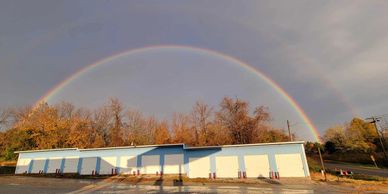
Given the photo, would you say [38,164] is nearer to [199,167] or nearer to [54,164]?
[54,164]

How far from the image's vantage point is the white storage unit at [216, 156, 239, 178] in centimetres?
2714

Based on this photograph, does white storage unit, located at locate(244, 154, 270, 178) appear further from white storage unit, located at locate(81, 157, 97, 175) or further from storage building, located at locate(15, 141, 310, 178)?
white storage unit, located at locate(81, 157, 97, 175)

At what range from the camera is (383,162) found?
45.0 meters

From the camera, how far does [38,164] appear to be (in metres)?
33.6

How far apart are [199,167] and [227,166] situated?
3134 mm

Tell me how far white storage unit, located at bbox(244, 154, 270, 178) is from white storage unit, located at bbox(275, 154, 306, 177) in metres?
1.25

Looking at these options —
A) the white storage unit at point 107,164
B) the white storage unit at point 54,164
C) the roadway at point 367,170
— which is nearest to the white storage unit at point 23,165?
the white storage unit at point 54,164

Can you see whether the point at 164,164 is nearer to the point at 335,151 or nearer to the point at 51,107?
the point at 51,107

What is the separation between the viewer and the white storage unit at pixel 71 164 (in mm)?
31606

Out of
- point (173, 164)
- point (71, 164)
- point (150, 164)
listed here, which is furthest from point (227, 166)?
point (71, 164)

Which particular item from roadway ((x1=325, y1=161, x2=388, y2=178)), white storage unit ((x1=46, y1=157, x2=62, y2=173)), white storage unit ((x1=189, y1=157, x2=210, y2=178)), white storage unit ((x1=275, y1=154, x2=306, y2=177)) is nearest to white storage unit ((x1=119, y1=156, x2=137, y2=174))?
white storage unit ((x1=189, y1=157, x2=210, y2=178))

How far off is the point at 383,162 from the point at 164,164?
41362 millimetres

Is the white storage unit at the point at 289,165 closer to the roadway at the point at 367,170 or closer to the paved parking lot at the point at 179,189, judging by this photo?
the paved parking lot at the point at 179,189

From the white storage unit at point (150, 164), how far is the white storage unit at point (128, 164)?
3.58 feet
